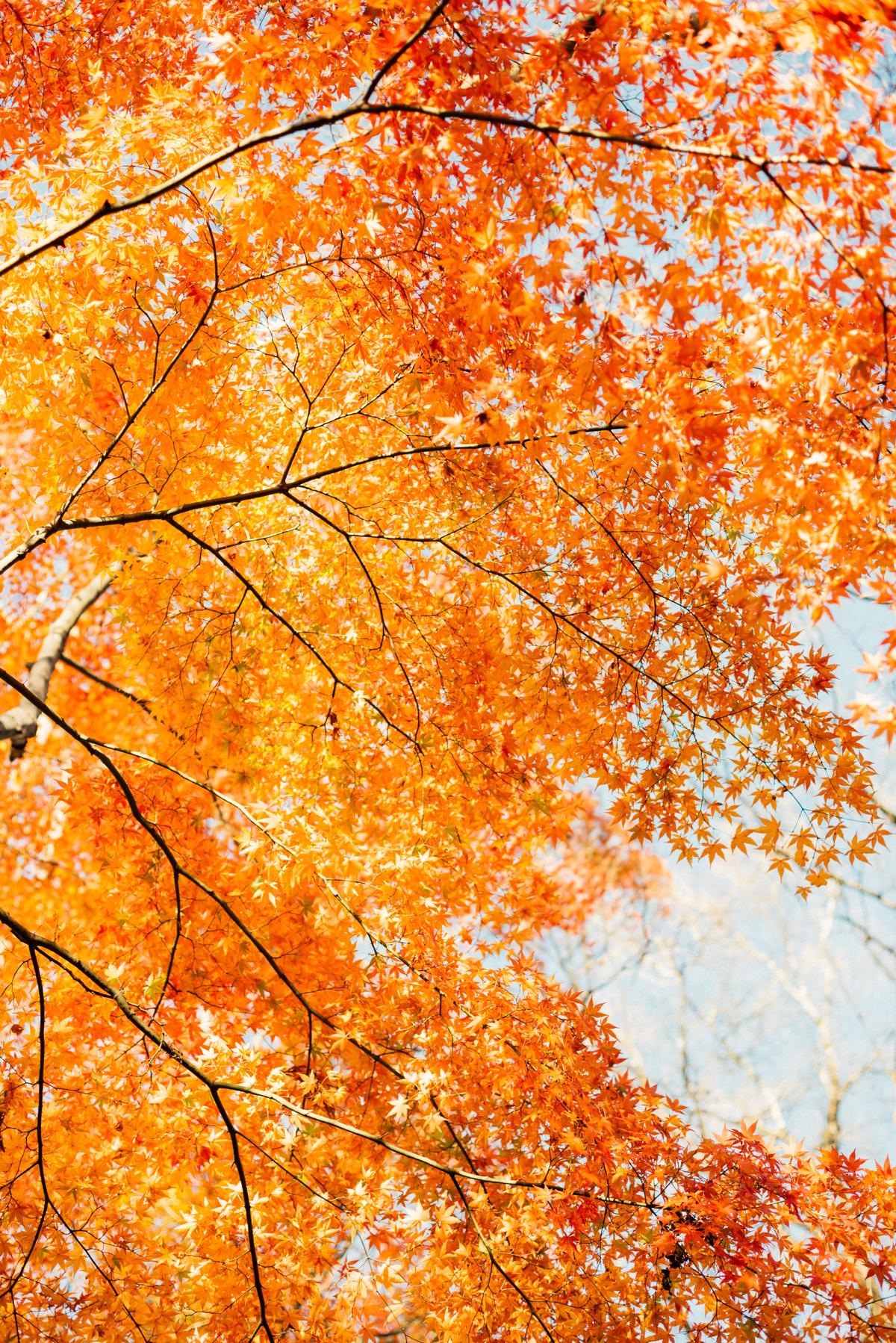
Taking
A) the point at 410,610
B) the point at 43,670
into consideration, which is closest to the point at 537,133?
the point at 410,610

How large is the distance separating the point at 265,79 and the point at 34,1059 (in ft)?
13.6

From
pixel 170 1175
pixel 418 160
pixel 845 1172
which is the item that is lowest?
pixel 170 1175

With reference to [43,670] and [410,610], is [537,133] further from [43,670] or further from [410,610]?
[43,670]

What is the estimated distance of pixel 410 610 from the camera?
488 centimetres

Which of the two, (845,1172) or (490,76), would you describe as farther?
(845,1172)

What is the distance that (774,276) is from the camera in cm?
254

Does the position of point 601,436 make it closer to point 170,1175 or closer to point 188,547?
point 188,547

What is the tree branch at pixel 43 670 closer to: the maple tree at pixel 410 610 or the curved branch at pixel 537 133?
the maple tree at pixel 410 610

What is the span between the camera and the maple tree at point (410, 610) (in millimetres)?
2689

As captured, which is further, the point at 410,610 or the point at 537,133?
the point at 410,610

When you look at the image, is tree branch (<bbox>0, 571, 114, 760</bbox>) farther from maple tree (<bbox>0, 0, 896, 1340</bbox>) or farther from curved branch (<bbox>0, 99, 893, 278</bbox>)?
curved branch (<bbox>0, 99, 893, 278</bbox>)

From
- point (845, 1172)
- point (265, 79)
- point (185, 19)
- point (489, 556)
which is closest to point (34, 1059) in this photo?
point (489, 556)

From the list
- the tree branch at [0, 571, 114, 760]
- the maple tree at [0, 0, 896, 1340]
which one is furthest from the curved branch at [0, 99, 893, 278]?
the tree branch at [0, 571, 114, 760]

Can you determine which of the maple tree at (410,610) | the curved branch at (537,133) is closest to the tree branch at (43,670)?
the maple tree at (410,610)
